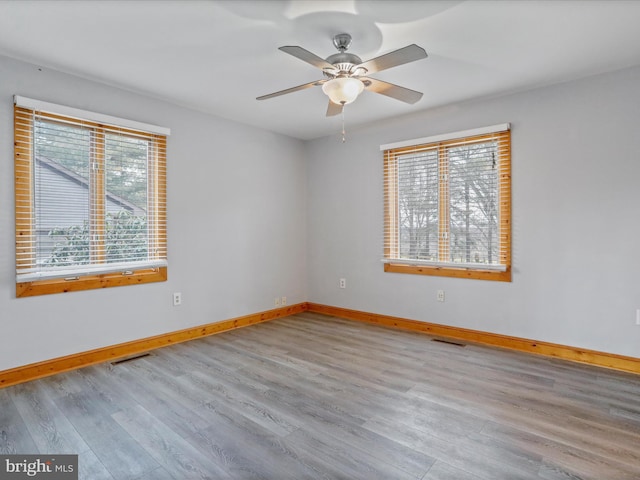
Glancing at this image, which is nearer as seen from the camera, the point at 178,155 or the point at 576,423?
the point at 576,423

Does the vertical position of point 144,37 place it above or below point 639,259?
above

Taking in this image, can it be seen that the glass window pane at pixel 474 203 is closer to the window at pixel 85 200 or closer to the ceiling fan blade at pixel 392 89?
the ceiling fan blade at pixel 392 89

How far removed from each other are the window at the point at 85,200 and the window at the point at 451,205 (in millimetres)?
2692

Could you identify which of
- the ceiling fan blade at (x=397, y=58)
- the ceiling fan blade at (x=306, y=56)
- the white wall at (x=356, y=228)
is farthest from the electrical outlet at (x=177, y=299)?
the ceiling fan blade at (x=397, y=58)

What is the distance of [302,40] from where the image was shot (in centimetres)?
245

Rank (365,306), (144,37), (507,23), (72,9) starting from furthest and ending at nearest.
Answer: (365,306), (144,37), (507,23), (72,9)

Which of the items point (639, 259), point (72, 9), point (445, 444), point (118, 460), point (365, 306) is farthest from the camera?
point (365, 306)

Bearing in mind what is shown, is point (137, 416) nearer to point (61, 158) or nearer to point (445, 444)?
point (445, 444)

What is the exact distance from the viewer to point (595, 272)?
9.96 feet

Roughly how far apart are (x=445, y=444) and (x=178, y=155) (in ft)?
11.6

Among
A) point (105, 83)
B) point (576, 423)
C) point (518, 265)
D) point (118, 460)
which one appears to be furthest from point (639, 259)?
point (105, 83)

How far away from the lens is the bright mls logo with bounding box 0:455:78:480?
169 centimetres

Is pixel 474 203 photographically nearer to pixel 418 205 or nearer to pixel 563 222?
pixel 418 205

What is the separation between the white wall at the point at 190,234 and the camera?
107 inches
